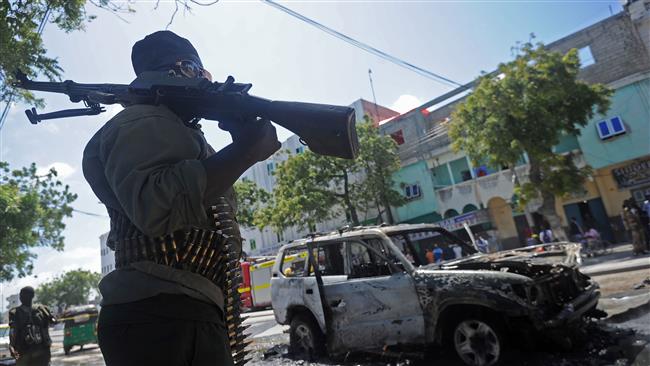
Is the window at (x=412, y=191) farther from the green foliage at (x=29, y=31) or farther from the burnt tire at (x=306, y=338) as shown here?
the green foliage at (x=29, y=31)

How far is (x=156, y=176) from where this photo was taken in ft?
3.69

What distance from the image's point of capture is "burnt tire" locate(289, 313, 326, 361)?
5699 millimetres

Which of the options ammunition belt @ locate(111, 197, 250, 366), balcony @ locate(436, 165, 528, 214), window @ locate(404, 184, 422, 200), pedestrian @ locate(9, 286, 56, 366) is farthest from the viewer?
window @ locate(404, 184, 422, 200)

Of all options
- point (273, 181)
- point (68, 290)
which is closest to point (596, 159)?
point (273, 181)

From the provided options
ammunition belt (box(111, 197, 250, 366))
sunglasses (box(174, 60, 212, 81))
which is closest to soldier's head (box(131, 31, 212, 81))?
sunglasses (box(174, 60, 212, 81))

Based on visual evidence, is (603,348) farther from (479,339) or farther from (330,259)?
(330,259)

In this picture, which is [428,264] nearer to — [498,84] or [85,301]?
[498,84]

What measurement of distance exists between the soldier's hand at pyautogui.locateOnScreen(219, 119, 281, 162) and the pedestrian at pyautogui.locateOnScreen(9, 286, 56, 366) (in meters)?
6.96

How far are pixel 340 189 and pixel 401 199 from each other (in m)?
3.68

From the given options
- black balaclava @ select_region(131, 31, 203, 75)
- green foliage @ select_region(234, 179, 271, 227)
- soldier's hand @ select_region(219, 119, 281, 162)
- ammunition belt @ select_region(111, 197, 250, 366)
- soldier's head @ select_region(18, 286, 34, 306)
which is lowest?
ammunition belt @ select_region(111, 197, 250, 366)

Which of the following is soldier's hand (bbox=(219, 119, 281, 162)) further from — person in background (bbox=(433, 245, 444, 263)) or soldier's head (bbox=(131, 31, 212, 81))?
person in background (bbox=(433, 245, 444, 263))

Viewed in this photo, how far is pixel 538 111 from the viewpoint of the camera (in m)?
13.4

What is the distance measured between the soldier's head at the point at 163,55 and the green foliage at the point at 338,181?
66.4 ft

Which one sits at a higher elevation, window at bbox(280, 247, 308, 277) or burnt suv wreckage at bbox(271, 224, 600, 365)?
window at bbox(280, 247, 308, 277)
